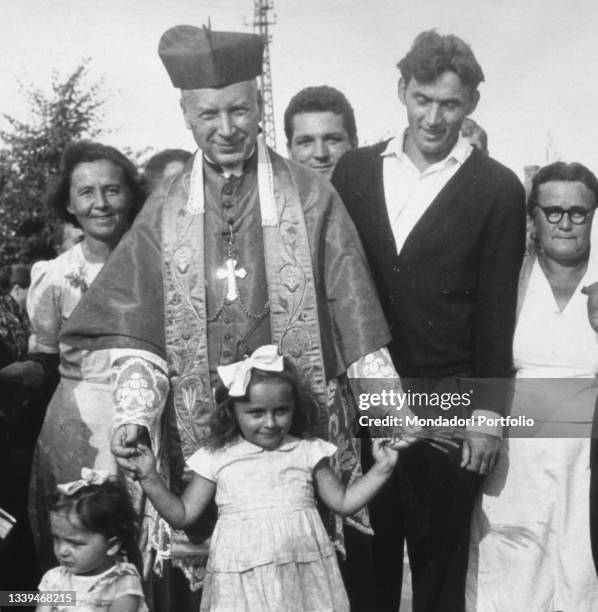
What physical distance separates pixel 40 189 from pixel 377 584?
101 inches

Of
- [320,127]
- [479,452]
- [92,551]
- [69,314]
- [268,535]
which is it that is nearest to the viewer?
[268,535]

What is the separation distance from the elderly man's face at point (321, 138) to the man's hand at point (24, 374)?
1315 millimetres

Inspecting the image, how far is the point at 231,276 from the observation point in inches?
141

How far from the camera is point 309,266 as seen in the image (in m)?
3.58

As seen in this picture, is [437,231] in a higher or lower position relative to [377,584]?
higher

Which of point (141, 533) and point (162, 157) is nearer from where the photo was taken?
point (141, 533)

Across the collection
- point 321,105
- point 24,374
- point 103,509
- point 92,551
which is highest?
point 321,105

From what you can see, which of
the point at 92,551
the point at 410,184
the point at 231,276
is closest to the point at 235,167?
the point at 231,276

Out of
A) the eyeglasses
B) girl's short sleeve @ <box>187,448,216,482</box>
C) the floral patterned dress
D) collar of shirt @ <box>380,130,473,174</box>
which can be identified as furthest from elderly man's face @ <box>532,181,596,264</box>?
the floral patterned dress

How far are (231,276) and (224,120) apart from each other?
49 cm

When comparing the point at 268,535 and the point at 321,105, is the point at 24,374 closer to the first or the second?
the point at 268,535

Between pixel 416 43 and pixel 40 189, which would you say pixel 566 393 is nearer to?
pixel 416 43

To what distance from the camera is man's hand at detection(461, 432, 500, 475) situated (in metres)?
3.73

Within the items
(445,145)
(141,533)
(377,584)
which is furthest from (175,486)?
(445,145)
